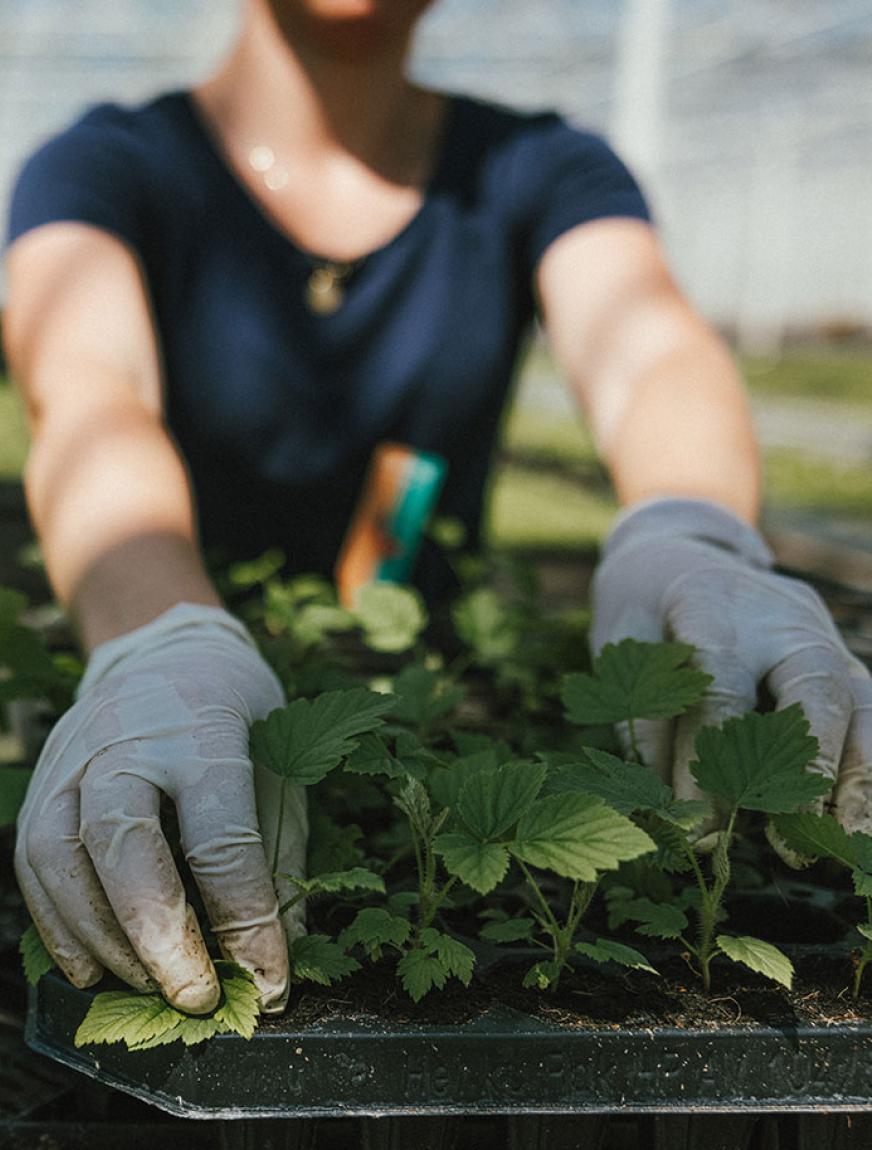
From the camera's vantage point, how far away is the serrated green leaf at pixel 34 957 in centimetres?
79

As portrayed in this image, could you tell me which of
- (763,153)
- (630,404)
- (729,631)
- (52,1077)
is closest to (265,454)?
(630,404)

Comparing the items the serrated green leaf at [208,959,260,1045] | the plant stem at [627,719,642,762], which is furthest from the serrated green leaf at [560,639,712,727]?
the serrated green leaf at [208,959,260,1045]

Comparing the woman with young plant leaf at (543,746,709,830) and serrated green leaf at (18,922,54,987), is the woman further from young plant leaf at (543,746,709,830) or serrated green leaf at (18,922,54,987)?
young plant leaf at (543,746,709,830)

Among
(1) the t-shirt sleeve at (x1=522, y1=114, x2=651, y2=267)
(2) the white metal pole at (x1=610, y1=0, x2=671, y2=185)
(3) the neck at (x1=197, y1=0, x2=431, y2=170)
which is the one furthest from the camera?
(2) the white metal pole at (x1=610, y1=0, x2=671, y2=185)

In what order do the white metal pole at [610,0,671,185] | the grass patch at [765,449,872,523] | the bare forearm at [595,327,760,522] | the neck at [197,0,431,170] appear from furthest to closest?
the white metal pole at [610,0,671,185] < the grass patch at [765,449,872,523] < the neck at [197,0,431,170] < the bare forearm at [595,327,760,522]

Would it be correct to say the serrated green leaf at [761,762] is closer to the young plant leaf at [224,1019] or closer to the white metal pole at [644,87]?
the young plant leaf at [224,1019]

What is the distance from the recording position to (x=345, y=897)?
88cm

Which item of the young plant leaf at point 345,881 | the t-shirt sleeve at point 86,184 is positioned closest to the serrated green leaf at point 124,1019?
the young plant leaf at point 345,881

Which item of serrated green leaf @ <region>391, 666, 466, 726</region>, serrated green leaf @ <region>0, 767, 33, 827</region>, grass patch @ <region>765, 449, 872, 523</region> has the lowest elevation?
grass patch @ <region>765, 449, 872, 523</region>

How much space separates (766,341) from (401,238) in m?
22.5

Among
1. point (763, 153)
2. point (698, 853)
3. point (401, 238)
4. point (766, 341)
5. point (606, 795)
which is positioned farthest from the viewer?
point (766, 341)

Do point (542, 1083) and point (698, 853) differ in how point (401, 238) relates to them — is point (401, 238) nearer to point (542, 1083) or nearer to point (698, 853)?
point (698, 853)

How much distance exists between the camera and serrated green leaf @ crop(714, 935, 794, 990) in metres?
0.73

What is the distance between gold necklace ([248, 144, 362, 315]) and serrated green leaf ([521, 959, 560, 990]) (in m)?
1.34
